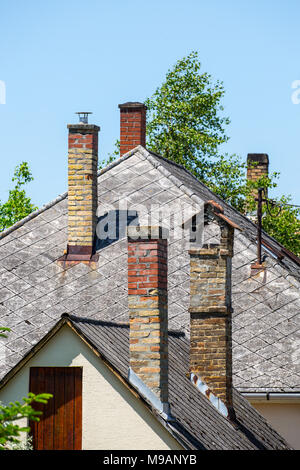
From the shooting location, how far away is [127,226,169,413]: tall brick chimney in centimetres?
1481

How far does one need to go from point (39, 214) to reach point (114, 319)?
3717 millimetres

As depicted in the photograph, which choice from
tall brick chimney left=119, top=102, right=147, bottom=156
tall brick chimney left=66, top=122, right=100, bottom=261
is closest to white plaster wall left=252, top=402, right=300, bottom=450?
tall brick chimney left=66, top=122, right=100, bottom=261

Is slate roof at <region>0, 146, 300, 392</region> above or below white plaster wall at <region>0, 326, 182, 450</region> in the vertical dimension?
above

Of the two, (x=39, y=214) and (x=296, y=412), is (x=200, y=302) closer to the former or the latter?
(x=296, y=412)

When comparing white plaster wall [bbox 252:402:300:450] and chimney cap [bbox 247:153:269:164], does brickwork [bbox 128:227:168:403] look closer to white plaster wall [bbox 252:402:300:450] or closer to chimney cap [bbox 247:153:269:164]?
white plaster wall [bbox 252:402:300:450]

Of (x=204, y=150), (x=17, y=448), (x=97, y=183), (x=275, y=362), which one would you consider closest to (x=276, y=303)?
(x=275, y=362)

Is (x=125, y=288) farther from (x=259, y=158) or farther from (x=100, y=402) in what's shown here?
(x=259, y=158)

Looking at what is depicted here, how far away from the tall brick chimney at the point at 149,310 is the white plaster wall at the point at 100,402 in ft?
1.88

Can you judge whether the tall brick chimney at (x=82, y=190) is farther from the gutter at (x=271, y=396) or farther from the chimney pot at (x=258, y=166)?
the chimney pot at (x=258, y=166)

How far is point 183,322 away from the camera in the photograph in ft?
65.7

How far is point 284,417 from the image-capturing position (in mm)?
19172

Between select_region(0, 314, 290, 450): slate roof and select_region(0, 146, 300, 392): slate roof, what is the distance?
1274 mm
